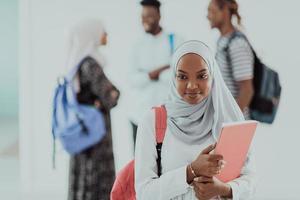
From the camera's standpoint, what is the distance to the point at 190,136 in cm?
158

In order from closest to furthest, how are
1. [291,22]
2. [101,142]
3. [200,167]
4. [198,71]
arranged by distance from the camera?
1. [200,167]
2. [198,71]
3. [101,142]
4. [291,22]

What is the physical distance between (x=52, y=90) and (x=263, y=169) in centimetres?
171

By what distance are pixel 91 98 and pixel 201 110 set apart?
1.78m

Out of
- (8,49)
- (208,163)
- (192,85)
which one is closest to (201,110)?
(192,85)

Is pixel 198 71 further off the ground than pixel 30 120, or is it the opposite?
pixel 198 71

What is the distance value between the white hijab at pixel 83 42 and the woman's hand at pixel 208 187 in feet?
6.35

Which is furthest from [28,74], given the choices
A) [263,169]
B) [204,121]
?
[204,121]

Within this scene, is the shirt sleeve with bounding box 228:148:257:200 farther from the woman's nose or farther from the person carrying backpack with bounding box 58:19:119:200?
the person carrying backpack with bounding box 58:19:119:200

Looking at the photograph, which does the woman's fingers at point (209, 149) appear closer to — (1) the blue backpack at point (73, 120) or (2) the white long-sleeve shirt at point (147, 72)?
(1) the blue backpack at point (73, 120)

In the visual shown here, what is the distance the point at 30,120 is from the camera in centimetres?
378

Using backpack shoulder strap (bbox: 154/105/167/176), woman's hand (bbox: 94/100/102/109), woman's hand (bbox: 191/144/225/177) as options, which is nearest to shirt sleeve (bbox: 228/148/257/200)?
woman's hand (bbox: 191/144/225/177)

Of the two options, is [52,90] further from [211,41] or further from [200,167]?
[200,167]

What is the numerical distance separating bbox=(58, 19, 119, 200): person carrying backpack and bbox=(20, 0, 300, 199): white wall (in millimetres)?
237

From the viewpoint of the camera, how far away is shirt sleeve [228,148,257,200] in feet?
5.08
